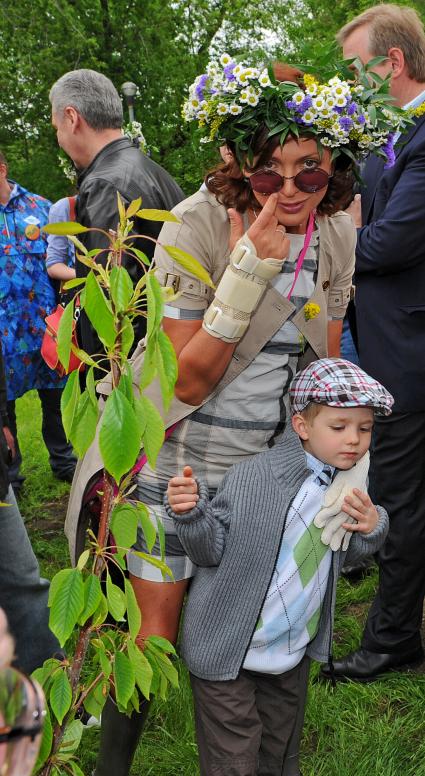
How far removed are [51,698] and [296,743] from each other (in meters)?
1.06

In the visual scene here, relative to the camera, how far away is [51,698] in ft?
4.97

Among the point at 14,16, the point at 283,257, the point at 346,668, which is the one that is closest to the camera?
the point at 283,257

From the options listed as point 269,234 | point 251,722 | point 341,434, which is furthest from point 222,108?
point 251,722

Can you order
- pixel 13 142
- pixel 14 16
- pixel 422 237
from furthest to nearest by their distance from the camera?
pixel 13 142 → pixel 14 16 → pixel 422 237

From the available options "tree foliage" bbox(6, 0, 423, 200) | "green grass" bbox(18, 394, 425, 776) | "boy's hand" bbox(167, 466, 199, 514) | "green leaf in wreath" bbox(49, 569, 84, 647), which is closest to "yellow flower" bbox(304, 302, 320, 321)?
"boy's hand" bbox(167, 466, 199, 514)

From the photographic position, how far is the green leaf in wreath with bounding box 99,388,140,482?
4.28 ft

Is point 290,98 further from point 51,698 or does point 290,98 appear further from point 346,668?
point 346,668

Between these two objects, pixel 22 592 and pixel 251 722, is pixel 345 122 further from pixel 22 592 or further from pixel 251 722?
pixel 22 592

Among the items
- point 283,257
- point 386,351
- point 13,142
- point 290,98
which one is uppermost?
point 290,98

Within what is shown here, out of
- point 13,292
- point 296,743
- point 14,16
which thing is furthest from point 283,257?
point 14,16

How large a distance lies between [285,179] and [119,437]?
1.02m

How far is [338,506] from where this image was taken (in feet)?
6.67

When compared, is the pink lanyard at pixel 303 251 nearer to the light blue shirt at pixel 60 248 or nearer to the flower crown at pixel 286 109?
the flower crown at pixel 286 109

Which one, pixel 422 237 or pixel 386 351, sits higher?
pixel 422 237
